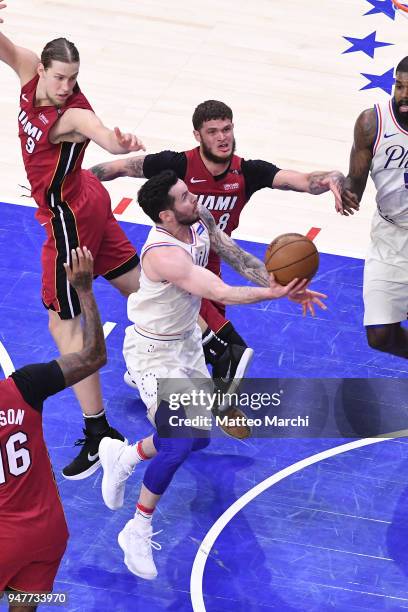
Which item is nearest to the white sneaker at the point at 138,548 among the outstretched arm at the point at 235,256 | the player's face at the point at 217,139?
the outstretched arm at the point at 235,256

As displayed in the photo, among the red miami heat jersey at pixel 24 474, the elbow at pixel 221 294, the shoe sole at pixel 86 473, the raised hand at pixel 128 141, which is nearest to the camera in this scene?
the red miami heat jersey at pixel 24 474

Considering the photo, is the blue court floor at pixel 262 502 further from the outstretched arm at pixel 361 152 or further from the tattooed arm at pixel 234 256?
the outstretched arm at pixel 361 152

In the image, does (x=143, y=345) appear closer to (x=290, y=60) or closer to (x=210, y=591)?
(x=210, y=591)

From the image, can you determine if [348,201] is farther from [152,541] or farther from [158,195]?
[152,541]

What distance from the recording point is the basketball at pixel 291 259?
7172mm

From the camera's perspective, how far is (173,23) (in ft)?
47.7

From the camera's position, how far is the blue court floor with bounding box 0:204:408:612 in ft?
24.2

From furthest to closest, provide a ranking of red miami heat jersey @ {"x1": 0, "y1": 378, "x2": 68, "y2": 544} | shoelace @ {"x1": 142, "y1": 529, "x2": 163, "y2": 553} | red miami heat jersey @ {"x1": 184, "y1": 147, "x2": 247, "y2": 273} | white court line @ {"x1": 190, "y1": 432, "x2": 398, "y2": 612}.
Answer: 1. red miami heat jersey @ {"x1": 184, "y1": 147, "x2": 247, "y2": 273}
2. shoelace @ {"x1": 142, "y1": 529, "x2": 163, "y2": 553}
3. white court line @ {"x1": 190, "y1": 432, "x2": 398, "y2": 612}
4. red miami heat jersey @ {"x1": 0, "y1": 378, "x2": 68, "y2": 544}

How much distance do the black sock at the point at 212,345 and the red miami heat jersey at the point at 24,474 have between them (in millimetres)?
2486

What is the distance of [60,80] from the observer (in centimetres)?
788

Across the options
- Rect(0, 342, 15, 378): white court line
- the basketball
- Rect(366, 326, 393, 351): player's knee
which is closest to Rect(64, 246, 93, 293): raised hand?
the basketball

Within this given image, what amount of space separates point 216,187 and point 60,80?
4.58ft

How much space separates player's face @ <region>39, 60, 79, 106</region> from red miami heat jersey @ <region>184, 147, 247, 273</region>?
1.13 metres

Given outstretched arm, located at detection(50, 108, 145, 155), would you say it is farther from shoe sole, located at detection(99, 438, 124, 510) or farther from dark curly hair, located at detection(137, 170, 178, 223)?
shoe sole, located at detection(99, 438, 124, 510)
